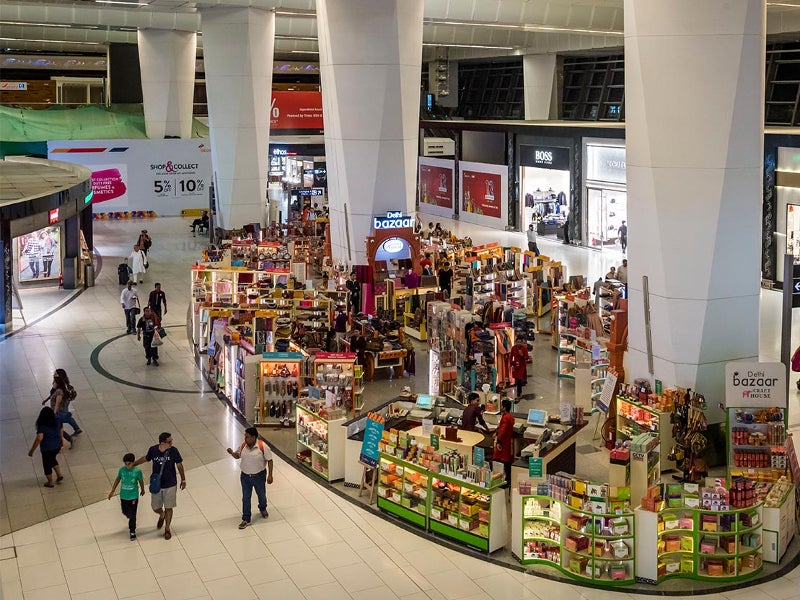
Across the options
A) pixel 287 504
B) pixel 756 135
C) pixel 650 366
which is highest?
pixel 756 135

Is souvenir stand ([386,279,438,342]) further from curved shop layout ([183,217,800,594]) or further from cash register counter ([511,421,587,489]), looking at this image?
cash register counter ([511,421,587,489])

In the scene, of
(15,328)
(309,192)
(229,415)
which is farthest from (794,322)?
(309,192)

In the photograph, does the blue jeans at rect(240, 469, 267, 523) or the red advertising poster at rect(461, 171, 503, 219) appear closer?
the blue jeans at rect(240, 469, 267, 523)

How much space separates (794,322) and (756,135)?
33.1ft

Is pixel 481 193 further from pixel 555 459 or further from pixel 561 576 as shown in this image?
pixel 561 576

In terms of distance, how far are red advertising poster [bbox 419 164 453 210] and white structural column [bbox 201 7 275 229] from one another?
1093cm

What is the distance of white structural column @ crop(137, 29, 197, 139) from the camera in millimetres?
42031

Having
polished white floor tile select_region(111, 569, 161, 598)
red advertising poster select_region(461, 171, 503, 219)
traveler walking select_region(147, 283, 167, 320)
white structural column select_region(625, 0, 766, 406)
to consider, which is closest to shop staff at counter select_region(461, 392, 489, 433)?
white structural column select_region(625, 0, 766, 406)

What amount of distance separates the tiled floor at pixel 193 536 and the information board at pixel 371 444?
0.56 meters

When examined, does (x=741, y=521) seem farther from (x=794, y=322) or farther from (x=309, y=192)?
(x=309, y=192)

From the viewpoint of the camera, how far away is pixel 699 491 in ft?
33.1

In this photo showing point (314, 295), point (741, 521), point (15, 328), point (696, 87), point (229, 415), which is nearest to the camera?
point (741, 521)

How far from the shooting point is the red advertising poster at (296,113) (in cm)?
4472

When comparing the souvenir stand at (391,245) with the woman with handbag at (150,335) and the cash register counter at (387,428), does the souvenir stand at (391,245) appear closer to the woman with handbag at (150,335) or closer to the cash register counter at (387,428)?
the woman with handbag at (150,335)
